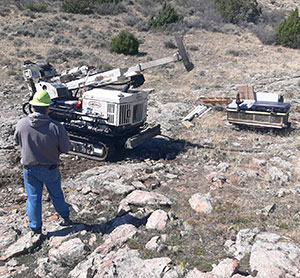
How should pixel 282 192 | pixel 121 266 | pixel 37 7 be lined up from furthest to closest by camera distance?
pixel 37 7 < pixel 282 192 < pixel 121 266

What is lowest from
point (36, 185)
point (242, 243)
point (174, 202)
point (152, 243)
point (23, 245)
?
point (23, 245)

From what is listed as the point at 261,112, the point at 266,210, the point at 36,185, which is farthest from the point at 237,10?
the point at 36,185

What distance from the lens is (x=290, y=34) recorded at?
26562 millimetres

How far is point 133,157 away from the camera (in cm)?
941

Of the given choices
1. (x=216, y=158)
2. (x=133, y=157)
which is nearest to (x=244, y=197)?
(x=216, y=158)

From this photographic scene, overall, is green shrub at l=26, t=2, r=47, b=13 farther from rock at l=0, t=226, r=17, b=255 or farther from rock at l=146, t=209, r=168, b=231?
rock at l=146, t=209, r=168, b=231

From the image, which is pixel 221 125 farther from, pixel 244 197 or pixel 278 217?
pixel 278 217

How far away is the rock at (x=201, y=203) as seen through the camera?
6.18 metres

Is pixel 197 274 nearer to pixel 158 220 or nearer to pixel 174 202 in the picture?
pixel 158 220

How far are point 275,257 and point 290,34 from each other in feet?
82.2

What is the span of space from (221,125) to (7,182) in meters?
6.60

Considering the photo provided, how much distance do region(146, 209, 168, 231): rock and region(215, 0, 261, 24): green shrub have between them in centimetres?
3150

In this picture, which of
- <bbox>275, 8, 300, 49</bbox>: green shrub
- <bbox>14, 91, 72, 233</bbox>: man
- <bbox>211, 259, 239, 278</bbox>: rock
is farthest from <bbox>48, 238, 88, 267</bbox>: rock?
<bbox>275, 8, 300, 49</bbox>: green shrub

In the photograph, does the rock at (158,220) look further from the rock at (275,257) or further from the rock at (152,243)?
the rock at (275,257)
